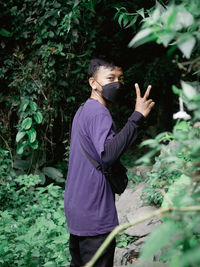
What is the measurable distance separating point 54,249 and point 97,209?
1.41 metres

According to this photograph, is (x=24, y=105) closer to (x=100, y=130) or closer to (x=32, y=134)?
(x=32, y=134)

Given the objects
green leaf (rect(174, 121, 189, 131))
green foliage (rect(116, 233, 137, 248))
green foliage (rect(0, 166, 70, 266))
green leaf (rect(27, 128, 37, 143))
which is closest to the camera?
green leaf (rect(174, 121, 189, 131))

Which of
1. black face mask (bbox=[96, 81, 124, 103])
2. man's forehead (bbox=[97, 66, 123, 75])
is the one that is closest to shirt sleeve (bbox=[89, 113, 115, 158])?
black face mask (bbox=[96, 81, 124, 103])

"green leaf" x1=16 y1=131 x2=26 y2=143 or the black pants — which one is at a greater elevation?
the black pants

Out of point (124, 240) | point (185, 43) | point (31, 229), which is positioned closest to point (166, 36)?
point (185, 43)

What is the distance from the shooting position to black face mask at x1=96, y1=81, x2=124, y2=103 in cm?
213

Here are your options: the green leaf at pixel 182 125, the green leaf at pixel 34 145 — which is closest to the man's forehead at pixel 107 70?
the green leaf at pixel 182 125

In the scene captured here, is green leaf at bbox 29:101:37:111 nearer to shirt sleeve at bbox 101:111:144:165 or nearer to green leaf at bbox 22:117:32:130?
green leaf at bbox 22:117:32:130

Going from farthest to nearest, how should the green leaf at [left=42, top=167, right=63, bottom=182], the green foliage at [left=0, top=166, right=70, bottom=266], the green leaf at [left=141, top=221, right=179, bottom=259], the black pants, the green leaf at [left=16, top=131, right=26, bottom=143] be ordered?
the green leaf at [left=42, top=167, right=63, bottom=182], the green leaf at [left=16, top=131, right=26, bottom=143], the green foliage at [left=0, top=166, right=70, bottom=266], the black pants, the green leaf at [left=141, top=221, right=179, bottom=259]

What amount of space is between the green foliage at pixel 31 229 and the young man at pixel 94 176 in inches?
36.9

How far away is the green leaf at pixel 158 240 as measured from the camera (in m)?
0.54

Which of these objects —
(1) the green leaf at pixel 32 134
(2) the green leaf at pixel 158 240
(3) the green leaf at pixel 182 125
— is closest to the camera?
(2) the green leaf at pixel 158 240

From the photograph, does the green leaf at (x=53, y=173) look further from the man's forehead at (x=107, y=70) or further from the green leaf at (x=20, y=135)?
the man's forehead at (x=107, y=70)

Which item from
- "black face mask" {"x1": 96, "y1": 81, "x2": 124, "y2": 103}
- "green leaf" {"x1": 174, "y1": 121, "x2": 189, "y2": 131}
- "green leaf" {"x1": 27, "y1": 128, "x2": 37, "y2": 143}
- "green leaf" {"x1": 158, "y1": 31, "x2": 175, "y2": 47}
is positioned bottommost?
"green leaf" {"x1": 27, "y1": 128, "x2": 37, "y2": 143}
